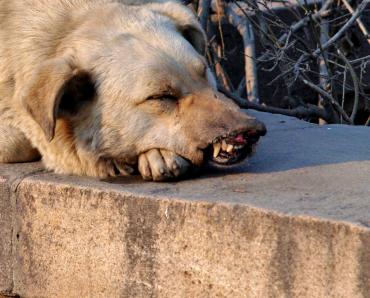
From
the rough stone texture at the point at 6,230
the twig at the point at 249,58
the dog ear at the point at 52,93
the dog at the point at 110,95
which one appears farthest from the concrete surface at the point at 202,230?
the twig at the point at 249,58

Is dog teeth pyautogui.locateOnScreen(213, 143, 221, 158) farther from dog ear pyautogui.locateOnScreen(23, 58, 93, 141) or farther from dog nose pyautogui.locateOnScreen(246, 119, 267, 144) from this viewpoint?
dog ear pyautogui.locateOnScreen(23, 58, 93, 141)

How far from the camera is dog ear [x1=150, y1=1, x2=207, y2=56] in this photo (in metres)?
3.86

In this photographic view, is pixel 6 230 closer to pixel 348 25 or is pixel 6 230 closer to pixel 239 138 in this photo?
pixel 239 138

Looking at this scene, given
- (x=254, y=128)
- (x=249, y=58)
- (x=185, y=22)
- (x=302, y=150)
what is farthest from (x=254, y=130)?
(x=249, y=58)

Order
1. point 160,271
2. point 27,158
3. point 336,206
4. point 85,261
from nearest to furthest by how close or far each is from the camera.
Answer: point 336,206 < point 160,271 < point 85,261 < point 27,158

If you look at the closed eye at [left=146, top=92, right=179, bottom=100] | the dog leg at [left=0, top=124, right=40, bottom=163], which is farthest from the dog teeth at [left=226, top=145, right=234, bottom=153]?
the dog leg at [left=0, top=124, right=40, bottom=163]

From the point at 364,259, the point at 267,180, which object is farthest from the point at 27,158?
the point at 364,259

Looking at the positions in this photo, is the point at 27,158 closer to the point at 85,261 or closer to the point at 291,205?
the point at 85,261

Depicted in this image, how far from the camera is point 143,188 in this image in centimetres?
329

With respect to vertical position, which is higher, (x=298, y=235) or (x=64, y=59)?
(x=64, y=59)

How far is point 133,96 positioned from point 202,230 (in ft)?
2.23

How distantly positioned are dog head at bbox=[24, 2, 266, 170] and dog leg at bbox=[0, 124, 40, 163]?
0.28 m

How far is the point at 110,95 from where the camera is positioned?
3510mm

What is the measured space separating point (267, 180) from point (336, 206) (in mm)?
482
